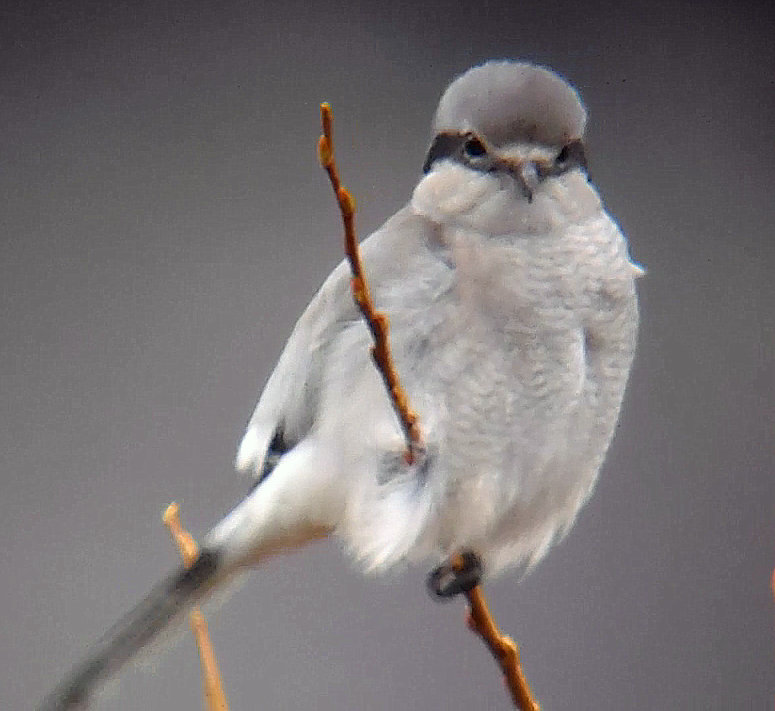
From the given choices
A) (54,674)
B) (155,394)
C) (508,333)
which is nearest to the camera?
(508,333)

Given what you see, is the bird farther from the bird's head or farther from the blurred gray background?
the blurred gray background

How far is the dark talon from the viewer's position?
3.12ft

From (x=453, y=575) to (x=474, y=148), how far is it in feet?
1.13

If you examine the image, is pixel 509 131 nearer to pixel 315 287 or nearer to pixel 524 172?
pixel 524 172

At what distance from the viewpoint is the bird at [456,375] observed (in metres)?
0.88

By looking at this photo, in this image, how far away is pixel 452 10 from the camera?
56.7 inches

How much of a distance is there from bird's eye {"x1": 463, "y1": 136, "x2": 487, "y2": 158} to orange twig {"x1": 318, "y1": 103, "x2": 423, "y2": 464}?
0.19 m

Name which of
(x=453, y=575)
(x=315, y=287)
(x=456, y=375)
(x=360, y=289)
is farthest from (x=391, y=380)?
(x=315, y=287)

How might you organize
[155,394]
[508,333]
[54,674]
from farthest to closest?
[155,394], [54,674], [508,333]

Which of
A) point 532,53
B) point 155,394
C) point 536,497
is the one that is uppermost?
point 532,53

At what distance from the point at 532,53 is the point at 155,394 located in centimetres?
60

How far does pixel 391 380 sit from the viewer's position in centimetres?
71

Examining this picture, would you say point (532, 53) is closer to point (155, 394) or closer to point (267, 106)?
point (267, 106)

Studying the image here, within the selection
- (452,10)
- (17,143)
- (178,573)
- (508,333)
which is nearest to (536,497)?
(508,333)
